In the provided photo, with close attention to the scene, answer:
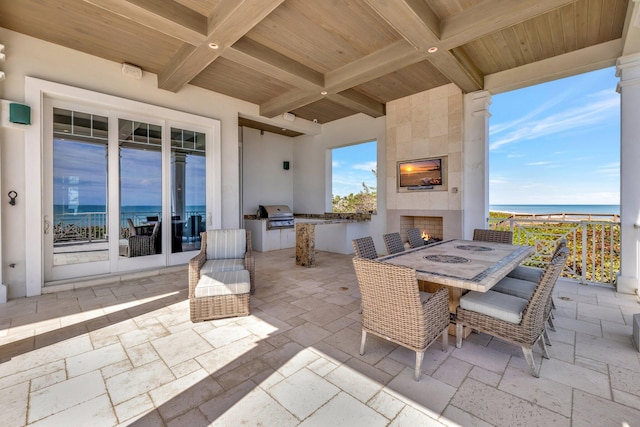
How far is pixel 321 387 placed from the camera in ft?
5.43

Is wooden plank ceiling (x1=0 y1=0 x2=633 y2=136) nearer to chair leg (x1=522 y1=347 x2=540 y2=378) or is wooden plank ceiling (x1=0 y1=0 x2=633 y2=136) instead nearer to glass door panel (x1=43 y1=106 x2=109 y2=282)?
glass door panel (x1=43 y1=106 x2=109 y2=282)

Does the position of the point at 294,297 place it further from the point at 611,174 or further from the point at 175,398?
the point at 611,174

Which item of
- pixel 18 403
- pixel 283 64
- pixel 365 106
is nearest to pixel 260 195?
pixel 365 106

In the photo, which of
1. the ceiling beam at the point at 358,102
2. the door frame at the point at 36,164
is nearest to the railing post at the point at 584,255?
the ceiling beam at the point at 358,102

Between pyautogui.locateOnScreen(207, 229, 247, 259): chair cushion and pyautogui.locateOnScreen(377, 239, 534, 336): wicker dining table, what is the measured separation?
2051 millimetres

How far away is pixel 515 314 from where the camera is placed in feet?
5.86

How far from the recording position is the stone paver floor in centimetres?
143

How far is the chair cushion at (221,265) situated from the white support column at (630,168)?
15.9 ft

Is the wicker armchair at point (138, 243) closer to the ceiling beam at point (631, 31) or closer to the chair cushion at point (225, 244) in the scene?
the chair cushion at point (225, 244)

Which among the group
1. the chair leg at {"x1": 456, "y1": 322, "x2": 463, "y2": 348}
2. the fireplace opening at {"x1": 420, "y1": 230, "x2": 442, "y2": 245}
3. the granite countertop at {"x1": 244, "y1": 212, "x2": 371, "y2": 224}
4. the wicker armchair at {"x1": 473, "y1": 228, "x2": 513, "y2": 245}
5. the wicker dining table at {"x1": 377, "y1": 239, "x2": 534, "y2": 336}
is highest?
the granite countertop at {"x1": 244, "y1": 212, "x2": 371, "y2": 224}

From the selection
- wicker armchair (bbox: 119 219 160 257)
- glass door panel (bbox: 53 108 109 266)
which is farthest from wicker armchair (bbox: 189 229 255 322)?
glass door panel (bbox: 53 108 109 266)

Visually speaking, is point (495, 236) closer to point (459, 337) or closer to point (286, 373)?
point (459, 337)

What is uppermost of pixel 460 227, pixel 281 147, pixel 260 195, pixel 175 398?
pixel 281 147

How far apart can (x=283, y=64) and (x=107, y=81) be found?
8.72ft
